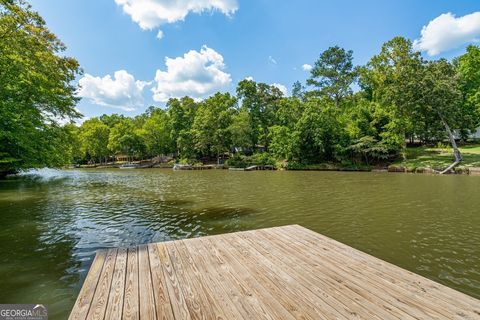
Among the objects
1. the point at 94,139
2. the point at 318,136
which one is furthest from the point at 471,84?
the point at 94,139

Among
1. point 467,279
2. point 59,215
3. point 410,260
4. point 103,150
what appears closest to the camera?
point 467,279

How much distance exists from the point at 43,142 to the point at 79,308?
1320 cm

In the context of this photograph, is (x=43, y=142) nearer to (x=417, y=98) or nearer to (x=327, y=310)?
(x=327, y=310)

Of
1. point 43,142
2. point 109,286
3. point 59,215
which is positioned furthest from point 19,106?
point 109,286

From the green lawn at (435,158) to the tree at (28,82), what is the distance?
29.6 metres

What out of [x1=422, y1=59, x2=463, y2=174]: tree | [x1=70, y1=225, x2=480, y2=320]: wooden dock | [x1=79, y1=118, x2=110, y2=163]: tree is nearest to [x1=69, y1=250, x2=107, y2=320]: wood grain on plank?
[x1=70, y1=225, x2=480, y2=320]: wooden dock

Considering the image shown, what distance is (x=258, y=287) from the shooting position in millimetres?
2818

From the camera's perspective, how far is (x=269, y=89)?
4541 centimetres

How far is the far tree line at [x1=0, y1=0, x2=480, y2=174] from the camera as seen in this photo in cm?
1129

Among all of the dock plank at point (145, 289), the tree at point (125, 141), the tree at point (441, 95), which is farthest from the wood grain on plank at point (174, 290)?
the tree at point (125, 141)

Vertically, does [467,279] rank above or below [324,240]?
below

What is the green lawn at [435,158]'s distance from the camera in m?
23.4

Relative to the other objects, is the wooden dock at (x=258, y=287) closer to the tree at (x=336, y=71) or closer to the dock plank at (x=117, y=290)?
the dock plank at (x=117, y=290)

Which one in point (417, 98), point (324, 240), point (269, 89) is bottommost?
point (324, 240)
